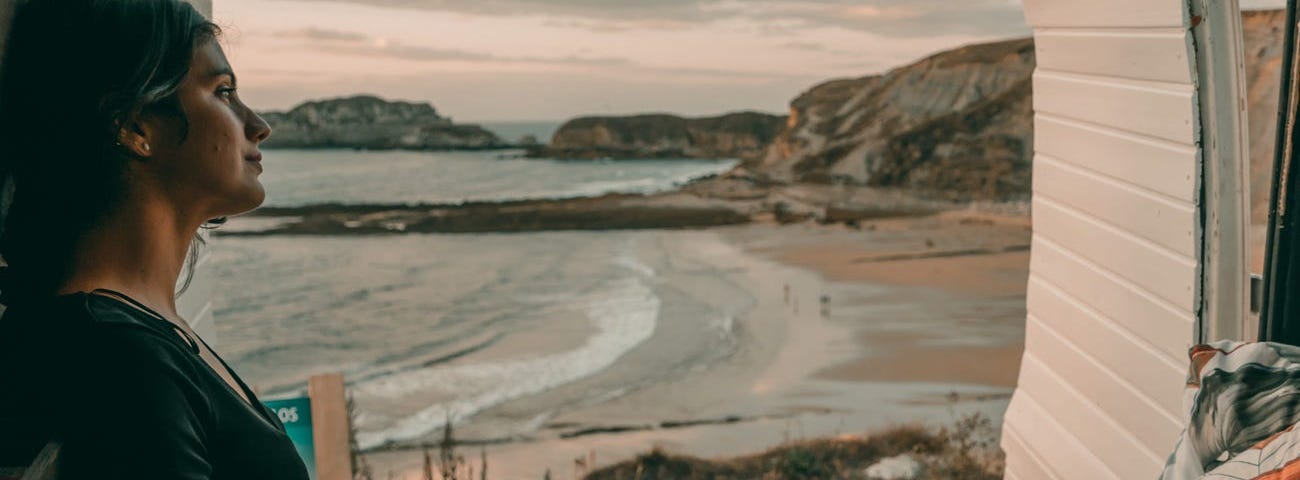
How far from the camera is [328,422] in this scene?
316 centimetres

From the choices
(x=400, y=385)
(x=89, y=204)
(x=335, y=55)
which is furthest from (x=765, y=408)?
(x=335, y=55)

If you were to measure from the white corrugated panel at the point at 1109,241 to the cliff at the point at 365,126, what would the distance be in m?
30.1

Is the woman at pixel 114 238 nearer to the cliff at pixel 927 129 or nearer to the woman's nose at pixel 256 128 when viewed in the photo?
the woman's nose at pixel 256 128

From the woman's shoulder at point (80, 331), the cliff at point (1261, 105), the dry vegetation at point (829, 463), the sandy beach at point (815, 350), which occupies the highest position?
the woman's shoulder at point (80, 331)

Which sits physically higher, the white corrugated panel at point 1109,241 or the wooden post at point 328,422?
the white corrugated panel at point 1109,241

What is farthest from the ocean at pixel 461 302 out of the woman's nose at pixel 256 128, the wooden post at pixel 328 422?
the woman's nose at pixel 256 128

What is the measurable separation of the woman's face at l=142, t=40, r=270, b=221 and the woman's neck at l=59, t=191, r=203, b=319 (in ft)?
0.07

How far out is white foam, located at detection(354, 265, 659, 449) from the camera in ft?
57.4

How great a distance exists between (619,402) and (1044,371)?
13.9 meters

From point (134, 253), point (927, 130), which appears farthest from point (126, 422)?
point (927, 130)

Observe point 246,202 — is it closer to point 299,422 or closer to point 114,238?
point 114,238

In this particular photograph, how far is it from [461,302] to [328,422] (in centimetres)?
2345

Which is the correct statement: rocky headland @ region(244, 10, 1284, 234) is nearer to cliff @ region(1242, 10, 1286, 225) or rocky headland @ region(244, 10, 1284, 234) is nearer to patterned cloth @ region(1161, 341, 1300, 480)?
cliff @ region(1242, 10, 1286, 225)

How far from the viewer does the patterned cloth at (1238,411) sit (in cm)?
159
